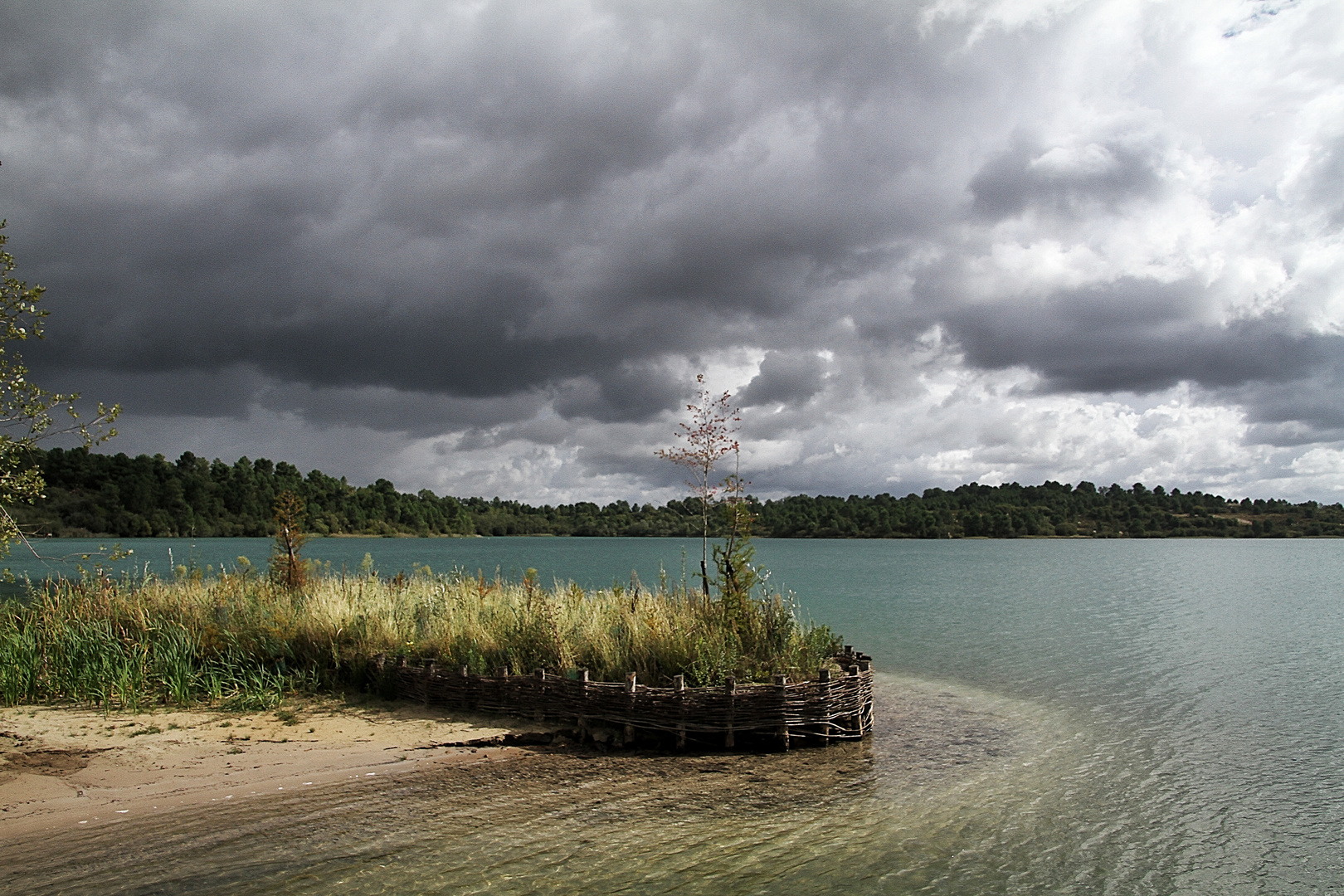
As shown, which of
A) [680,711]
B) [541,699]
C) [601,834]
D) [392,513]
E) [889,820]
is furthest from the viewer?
[392,513]

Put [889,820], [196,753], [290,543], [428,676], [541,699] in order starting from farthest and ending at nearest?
[290,543]
[428,676]
[541,699]
[196,753]
[889,820]

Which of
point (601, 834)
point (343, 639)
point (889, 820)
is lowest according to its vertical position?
point (889, 820)

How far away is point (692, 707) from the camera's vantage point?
425 inches

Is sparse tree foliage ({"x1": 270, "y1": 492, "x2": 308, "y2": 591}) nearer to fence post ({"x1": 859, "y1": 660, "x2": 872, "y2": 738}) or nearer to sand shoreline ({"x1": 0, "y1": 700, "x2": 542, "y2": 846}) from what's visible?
sand shoreline ({"x1": 0, "y1": 700, "x2": 542, "y2": 846})

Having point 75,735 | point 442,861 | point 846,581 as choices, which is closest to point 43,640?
point 75,735

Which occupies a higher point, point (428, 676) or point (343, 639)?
point (343, 639)

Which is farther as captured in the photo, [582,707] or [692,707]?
[582,707]

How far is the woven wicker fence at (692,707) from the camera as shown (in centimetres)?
1083

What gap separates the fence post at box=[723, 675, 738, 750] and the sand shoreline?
104 inches

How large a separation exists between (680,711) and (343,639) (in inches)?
250

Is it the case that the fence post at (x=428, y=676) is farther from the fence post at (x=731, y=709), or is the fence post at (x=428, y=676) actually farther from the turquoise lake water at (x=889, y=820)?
the fence post at (x=731, y=709)

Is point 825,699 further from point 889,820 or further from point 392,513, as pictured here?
point 392,513

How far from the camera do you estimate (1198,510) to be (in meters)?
162

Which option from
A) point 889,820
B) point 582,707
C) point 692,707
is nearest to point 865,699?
point 692,707
